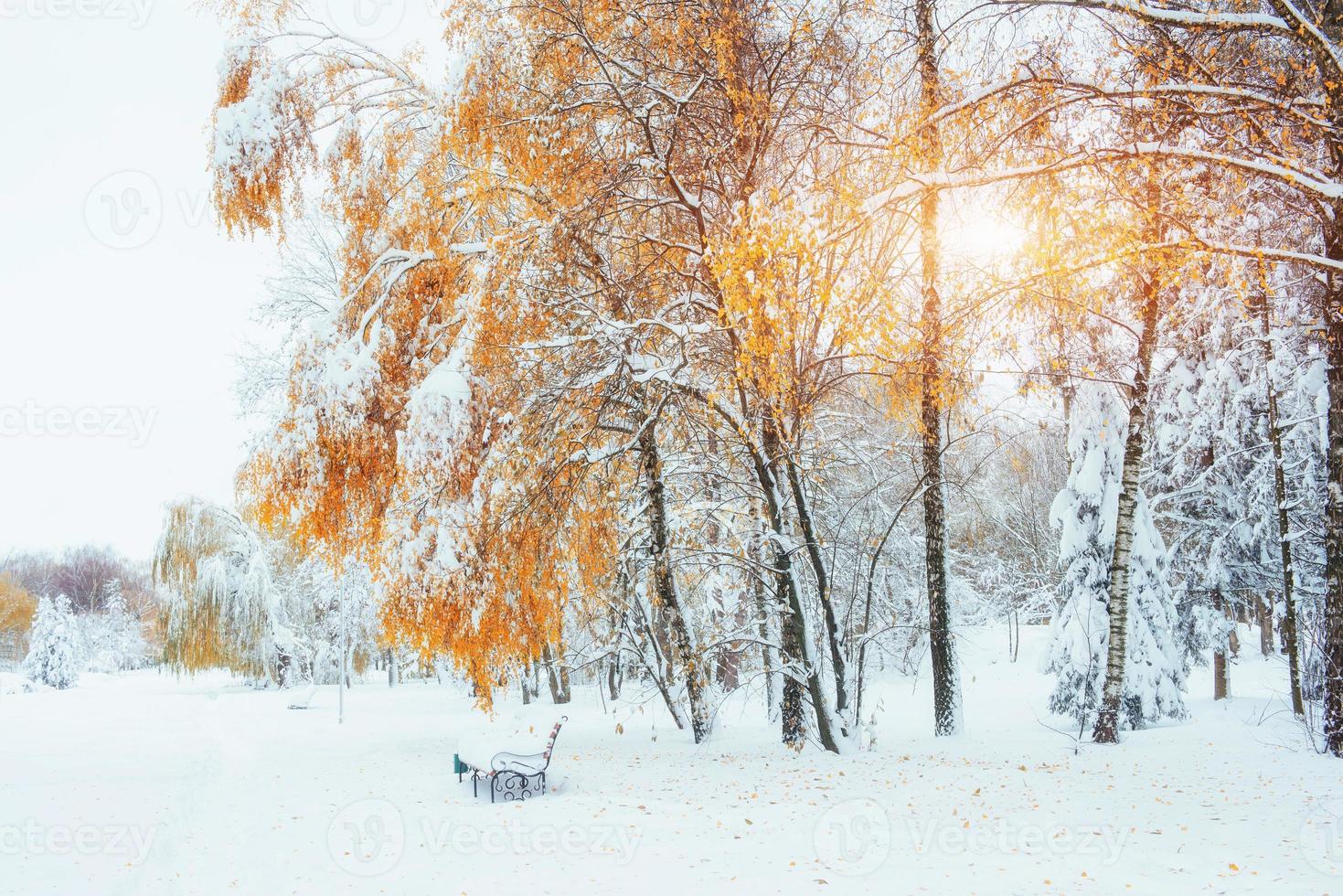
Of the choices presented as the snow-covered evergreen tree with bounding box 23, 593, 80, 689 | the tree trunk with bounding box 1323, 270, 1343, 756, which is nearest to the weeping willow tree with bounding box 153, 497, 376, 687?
the tree trunk with bounding box 1323, 270, 1343, 756

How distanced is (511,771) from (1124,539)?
24.2 feet

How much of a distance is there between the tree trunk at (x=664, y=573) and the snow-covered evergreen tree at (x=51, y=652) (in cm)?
4939

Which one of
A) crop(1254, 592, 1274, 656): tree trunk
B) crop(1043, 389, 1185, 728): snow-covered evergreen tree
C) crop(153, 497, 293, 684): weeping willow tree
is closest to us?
crop(1043, 389, 1185, 728): snow-covered evergreen tree

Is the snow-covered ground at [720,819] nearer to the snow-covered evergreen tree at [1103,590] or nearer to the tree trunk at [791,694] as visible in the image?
the tree trunk at [791,694]

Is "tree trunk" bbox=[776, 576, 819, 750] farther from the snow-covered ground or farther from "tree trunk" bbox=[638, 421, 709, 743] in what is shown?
"tree trunk" bbox=[638, 421, 709, 743]

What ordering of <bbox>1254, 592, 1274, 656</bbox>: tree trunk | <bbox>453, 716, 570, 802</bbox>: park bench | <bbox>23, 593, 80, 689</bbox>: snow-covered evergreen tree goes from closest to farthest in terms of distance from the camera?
1. <bbox>453, 716, 570, 802</bbox>: park bench
2. <bbox>1254, 592, 1274, 656</bbox>: tree trunk
3. <bbox>23, 593, 80, 689</bbox>: snow-covered evergreen tree

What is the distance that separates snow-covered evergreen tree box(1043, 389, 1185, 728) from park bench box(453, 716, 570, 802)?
29.3ft

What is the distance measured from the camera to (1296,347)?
38.9ft

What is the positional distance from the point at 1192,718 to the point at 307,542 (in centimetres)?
1405

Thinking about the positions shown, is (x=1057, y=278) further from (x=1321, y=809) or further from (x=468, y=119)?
(x=468, y=119)

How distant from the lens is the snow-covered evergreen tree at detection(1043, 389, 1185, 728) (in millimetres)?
12867

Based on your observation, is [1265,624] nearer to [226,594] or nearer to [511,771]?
[511,771]

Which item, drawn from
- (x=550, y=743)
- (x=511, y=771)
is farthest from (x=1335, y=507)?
(x=511, y=771)

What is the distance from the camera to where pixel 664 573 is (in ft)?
33.2
